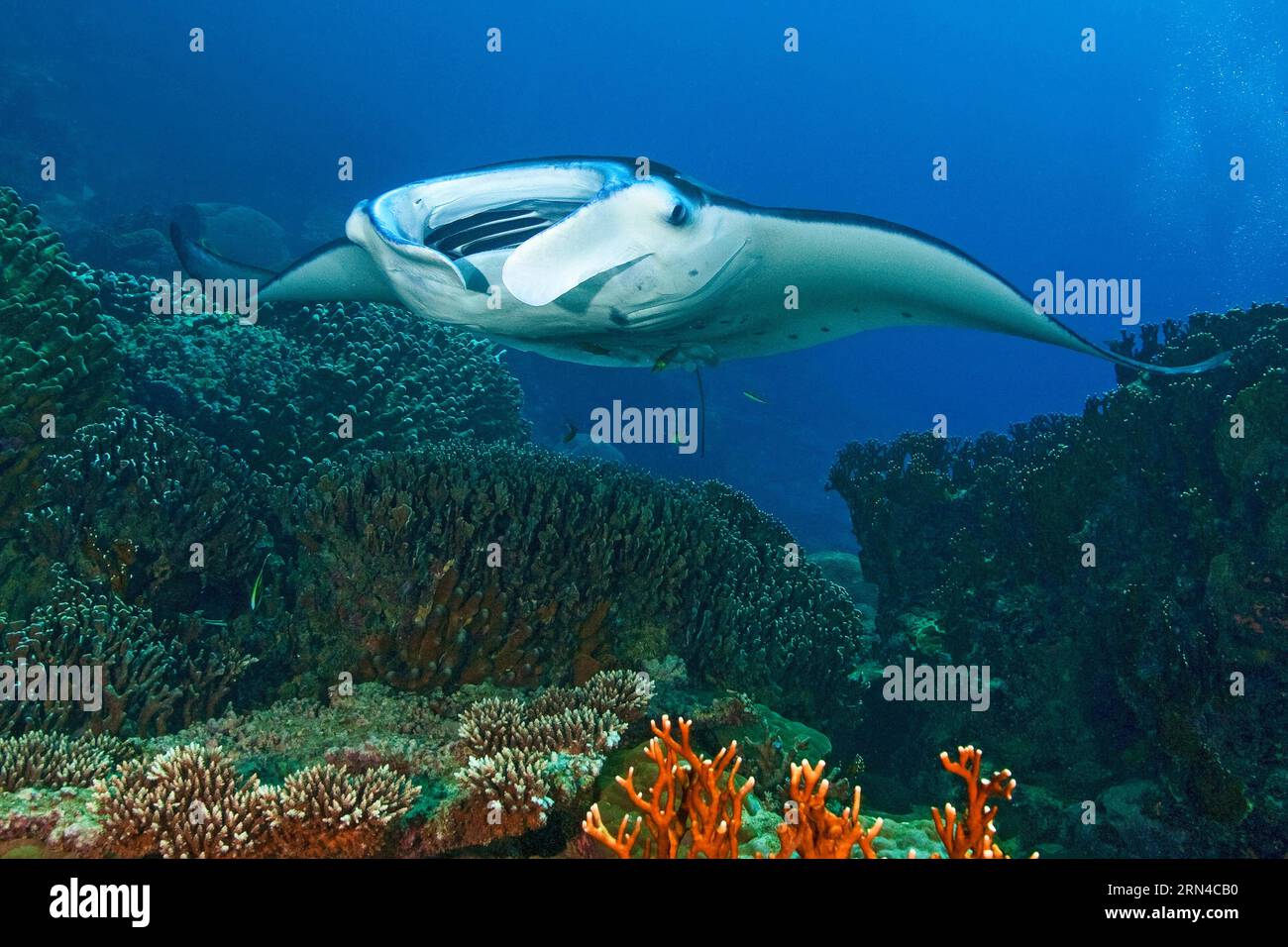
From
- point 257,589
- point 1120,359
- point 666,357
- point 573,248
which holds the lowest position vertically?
point 257,589

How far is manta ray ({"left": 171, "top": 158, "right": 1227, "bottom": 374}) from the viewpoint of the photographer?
307 cm

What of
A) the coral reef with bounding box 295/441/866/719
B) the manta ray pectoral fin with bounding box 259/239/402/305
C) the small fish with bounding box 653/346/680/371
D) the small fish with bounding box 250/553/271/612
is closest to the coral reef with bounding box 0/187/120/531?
the small fish with bounding box 250/553/271/612

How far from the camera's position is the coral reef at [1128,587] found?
4.73 m

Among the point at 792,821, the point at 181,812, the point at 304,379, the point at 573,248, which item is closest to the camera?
the point at 792,821

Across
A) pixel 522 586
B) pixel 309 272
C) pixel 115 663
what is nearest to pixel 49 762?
pixel 115 663

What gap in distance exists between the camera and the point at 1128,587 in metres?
5.65

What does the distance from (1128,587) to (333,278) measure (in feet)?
23.6

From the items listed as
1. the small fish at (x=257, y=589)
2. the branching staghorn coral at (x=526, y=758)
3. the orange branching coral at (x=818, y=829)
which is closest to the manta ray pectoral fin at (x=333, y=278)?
the small fish at (x=257, y=589)

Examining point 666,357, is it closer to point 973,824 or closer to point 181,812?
point 973,824

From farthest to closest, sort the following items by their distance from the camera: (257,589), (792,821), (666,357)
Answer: (666,357), (257,589), (792,821)

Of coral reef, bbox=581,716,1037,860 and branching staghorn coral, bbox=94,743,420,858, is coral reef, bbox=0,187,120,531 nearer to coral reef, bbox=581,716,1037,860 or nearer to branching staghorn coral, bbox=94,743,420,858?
branching staghorn coral, bbox=94,743,420,858

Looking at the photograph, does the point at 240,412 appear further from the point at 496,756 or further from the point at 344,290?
the point at 496,756

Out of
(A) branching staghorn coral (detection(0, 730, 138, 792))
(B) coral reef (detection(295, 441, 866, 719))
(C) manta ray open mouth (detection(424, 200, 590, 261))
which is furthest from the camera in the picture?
(B) coral reef (detection(295, 441, 866, 719))

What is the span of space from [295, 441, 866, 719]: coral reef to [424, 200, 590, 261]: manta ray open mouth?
1815mm
